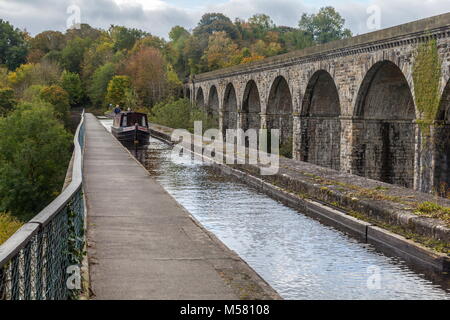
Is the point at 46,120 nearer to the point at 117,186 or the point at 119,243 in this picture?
the point at 117,186

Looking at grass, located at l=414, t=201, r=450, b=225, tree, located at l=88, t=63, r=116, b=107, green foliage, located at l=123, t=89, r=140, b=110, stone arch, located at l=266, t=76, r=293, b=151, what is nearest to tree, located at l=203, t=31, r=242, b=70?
green foliage, located at l=123, t=89, r=140, b=110

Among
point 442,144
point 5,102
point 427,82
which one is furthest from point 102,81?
point 442,144

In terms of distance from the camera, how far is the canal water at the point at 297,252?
656cm

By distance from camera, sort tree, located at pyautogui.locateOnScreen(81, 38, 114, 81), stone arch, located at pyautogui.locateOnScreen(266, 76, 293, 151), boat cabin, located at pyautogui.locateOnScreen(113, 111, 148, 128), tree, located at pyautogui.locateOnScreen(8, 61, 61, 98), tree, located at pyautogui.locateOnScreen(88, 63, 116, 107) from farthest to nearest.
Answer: tree, located at pyautogui.locateOnScreen(81, 38, 114, 81) < tree, located at pyautogui.locateOnScreen(88, 63, 116, 107) < tree, located at pyautogui.locateOnScreen(8, 61, 61, 98) < boat cabin, located at pyautogui.locateOnScreen(113, 111, 148, 128) < stone arch, located at pyautogui.locateOnScreen(266, 76, 293, 151)

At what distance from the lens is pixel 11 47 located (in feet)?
397

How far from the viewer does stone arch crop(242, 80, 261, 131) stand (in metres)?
38.7

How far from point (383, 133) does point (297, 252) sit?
14006 mm

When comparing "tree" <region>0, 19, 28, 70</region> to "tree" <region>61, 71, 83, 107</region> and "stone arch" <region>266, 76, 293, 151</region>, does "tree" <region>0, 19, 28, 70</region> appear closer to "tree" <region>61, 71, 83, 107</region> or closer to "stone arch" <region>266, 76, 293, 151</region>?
"tree" <region>61, 71, 83, 107</region>

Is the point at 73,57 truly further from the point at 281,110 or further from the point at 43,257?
the point at 43,257

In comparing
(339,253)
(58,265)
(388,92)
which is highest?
(388,92)

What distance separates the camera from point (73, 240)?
6051 millimetres

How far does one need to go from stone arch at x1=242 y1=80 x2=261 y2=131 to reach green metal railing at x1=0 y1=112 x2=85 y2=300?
32703 mm
